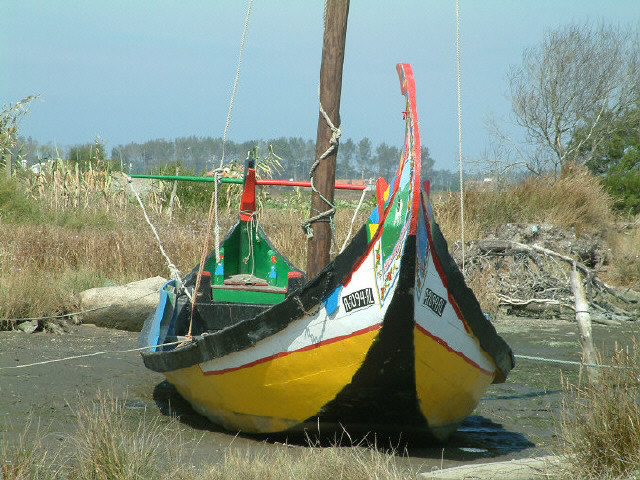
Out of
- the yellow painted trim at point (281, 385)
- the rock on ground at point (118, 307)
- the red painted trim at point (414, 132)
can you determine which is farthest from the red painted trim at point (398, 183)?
the rock on ground at point (118, 307)

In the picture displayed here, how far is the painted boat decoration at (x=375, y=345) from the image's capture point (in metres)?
4.58

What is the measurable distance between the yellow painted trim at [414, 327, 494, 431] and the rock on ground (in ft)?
18.8

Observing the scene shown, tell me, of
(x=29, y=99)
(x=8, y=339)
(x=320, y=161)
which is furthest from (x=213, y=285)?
(x=29, y=99)

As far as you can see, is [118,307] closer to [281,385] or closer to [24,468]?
[281,385]

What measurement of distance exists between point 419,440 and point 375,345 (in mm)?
1072

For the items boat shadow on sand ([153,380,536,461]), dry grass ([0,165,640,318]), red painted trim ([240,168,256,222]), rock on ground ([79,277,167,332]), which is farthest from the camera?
dry grass ([0,165,640,318])

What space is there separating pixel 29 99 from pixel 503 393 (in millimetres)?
12853

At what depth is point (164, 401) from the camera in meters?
6.64

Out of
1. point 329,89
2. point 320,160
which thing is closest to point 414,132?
point 320,160

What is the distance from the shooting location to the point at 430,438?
528 cm

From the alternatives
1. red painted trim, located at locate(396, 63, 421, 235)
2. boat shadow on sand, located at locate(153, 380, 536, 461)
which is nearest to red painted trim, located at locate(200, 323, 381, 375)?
boat shadow on sand, located at locate(153, 380, 536, 461)

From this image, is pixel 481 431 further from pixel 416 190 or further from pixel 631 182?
pixel 631 182

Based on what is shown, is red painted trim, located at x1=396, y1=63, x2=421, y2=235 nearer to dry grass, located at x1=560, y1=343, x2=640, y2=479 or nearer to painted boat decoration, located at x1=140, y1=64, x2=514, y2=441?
painted boat decoration, located at x1=140, y1=64, x2=514, y2=441

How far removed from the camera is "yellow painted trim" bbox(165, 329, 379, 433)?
4.80 metres
